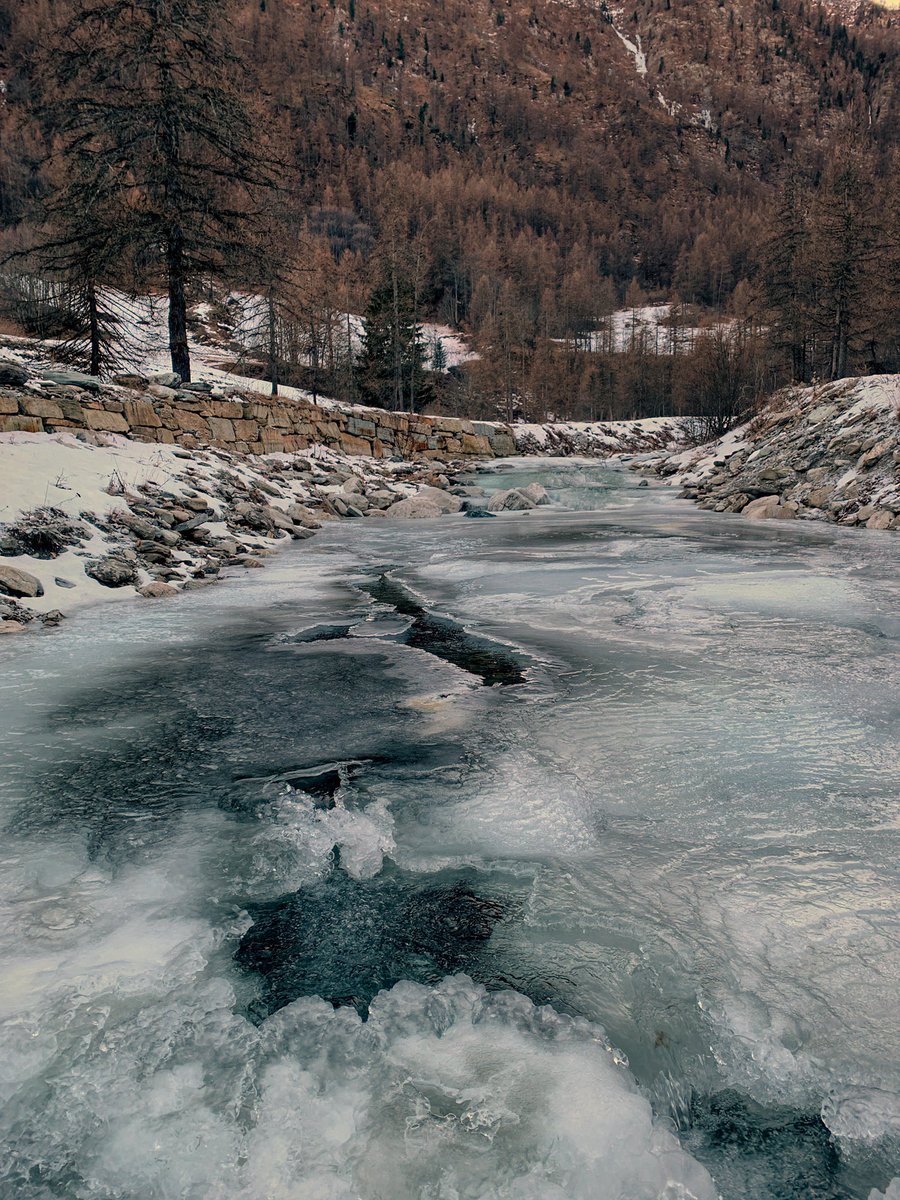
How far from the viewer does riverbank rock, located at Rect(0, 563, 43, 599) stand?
5.22 meters

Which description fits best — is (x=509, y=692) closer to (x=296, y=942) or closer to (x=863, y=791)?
(x=863, y=791)

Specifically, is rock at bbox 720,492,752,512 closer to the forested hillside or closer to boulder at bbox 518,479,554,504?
boulder at bbox 518,479,554,504

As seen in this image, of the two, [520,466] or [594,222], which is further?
[594,222]

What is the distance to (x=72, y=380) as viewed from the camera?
1149cm

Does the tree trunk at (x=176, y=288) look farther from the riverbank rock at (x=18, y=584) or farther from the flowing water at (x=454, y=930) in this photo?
the flowing water at (x=454, y=930)

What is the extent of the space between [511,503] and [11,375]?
9.58m

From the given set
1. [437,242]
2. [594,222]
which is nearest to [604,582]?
[437,242]

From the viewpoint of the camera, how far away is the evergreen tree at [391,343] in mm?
31703

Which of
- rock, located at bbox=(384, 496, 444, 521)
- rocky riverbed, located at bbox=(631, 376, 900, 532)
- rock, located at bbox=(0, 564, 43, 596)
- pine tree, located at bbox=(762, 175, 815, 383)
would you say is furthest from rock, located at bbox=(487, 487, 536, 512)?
pine tree, located at bbox=(762, 175, 815, 383)

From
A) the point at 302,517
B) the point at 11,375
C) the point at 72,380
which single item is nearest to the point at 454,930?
the point at 302,517

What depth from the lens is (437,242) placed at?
273ft

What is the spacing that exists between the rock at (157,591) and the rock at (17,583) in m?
0.82

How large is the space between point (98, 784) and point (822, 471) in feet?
47.8

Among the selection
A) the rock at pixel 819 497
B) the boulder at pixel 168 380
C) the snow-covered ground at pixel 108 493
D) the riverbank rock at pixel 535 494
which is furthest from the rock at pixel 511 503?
the boulder at pixel 168 380
